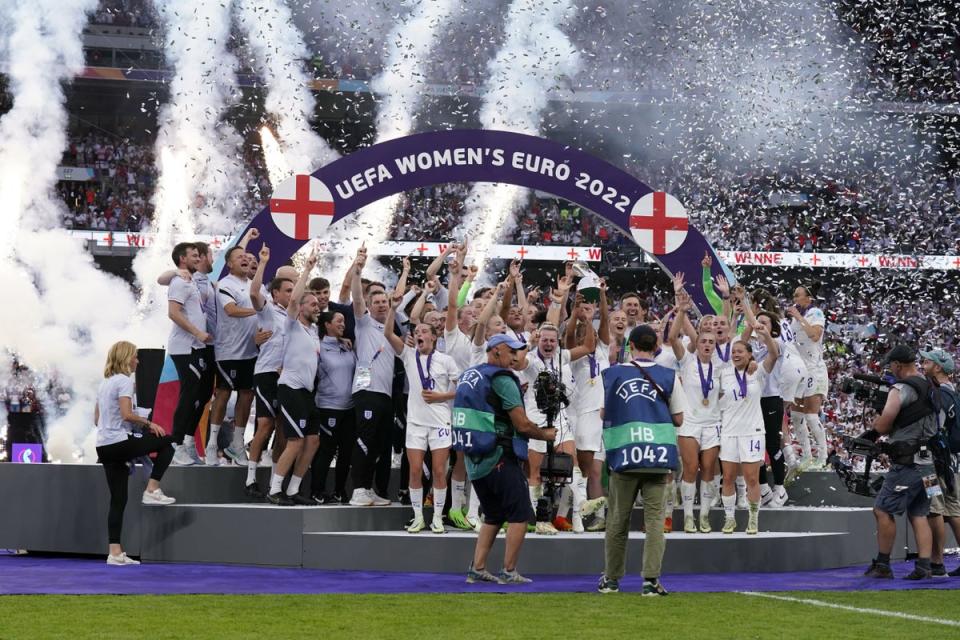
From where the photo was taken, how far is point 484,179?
42.0 feet

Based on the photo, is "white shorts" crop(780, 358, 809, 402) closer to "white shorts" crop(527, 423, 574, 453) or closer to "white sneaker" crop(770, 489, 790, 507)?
"white sneaker" crop(770, 489, 790, 507)

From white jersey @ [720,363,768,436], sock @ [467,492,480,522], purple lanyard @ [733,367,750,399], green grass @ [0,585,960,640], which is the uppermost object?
purple lanyard @ [733,367,750,399]

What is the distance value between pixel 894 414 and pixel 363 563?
411cm

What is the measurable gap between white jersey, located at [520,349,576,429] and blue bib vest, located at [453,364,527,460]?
1680 mm

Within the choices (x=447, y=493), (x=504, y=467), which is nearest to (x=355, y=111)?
(x=447, y=493)

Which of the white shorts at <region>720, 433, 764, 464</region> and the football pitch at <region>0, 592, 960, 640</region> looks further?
the white shorts at <region>720, 433, 764, 464</region>

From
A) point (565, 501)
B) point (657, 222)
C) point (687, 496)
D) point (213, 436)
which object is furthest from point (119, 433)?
point (657, 222)

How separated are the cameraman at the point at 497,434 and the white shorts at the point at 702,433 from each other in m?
2.67

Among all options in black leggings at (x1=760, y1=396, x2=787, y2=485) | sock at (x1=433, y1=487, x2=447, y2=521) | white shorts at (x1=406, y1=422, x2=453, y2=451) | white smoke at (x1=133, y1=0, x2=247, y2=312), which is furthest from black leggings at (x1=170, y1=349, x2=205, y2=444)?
white smoke at (x1=133, y1=0, x2=247, y2=312)

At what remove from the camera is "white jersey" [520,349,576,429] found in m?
10.7

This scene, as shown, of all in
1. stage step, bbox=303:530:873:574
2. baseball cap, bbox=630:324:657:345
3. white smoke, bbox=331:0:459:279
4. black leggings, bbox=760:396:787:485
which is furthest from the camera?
white smoke, bbox=331:0:459:279

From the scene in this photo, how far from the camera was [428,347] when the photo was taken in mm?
10414

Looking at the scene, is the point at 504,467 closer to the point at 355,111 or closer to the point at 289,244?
the point at 289,244

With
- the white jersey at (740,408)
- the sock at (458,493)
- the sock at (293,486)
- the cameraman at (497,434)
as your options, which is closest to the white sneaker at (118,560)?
the sock at (293,486)
